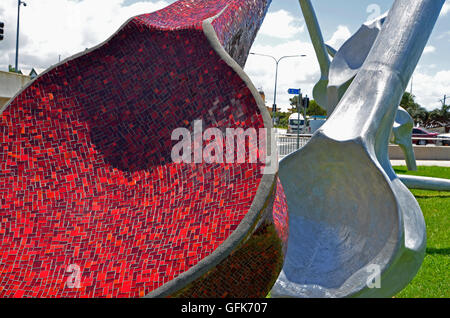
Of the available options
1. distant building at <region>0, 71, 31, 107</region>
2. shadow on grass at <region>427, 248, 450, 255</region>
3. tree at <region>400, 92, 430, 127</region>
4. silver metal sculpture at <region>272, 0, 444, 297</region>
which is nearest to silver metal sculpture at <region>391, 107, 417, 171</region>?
shadow on grass at <region>427, 248, 450, 255</region>

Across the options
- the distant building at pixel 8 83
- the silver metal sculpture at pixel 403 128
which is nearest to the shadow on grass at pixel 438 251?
the silver metal sculpture at pixel 403 128

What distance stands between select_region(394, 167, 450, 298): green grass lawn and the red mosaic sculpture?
8.02ft

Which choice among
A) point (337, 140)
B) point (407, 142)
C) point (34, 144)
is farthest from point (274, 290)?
point (407, 142)

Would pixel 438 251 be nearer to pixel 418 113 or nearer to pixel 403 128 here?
pixel 403 128

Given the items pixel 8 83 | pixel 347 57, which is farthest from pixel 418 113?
pixel 347 57

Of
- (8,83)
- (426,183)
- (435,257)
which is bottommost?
(435,257)

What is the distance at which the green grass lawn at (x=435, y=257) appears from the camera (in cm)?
439

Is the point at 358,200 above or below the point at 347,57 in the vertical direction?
below

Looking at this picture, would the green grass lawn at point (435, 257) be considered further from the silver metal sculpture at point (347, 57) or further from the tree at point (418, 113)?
the tree at point (418, 113)

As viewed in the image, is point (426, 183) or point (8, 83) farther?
point (8, 83)

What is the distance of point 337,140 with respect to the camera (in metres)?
3.60

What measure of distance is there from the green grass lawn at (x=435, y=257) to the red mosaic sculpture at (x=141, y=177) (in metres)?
2.45

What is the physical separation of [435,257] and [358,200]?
247cm

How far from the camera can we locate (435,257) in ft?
18.0
